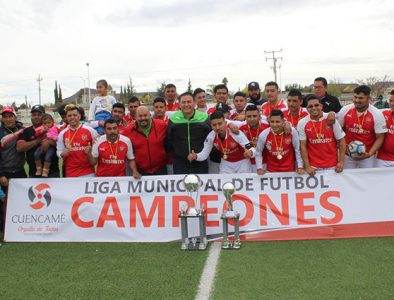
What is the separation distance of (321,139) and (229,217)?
71.2 inches

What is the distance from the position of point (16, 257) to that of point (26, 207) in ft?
3.48

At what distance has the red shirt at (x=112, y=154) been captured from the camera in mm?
6145

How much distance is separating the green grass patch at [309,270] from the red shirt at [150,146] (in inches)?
75.0

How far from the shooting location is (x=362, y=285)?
4.14m

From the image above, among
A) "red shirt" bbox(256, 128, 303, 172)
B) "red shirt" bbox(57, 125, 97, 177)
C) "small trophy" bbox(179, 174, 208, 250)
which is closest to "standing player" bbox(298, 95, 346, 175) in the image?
"red shirt" bbox(256, 128, 303, 172)

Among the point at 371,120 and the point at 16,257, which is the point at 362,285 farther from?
the point at 16,257

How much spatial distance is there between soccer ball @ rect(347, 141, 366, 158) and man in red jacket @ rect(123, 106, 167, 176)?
283 centimetres

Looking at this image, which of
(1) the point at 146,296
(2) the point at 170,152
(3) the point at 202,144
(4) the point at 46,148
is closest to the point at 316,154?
(3) the point at 202,144

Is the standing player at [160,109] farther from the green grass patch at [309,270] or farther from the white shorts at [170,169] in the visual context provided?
the green grass patch at [309,270]

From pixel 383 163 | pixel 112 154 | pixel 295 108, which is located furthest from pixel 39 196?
pixel 383 163

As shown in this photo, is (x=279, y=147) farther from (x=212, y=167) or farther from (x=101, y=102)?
(x=101, y=102)

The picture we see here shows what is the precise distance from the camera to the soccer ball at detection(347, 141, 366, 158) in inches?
237

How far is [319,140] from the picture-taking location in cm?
592

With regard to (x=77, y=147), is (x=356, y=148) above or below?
below
